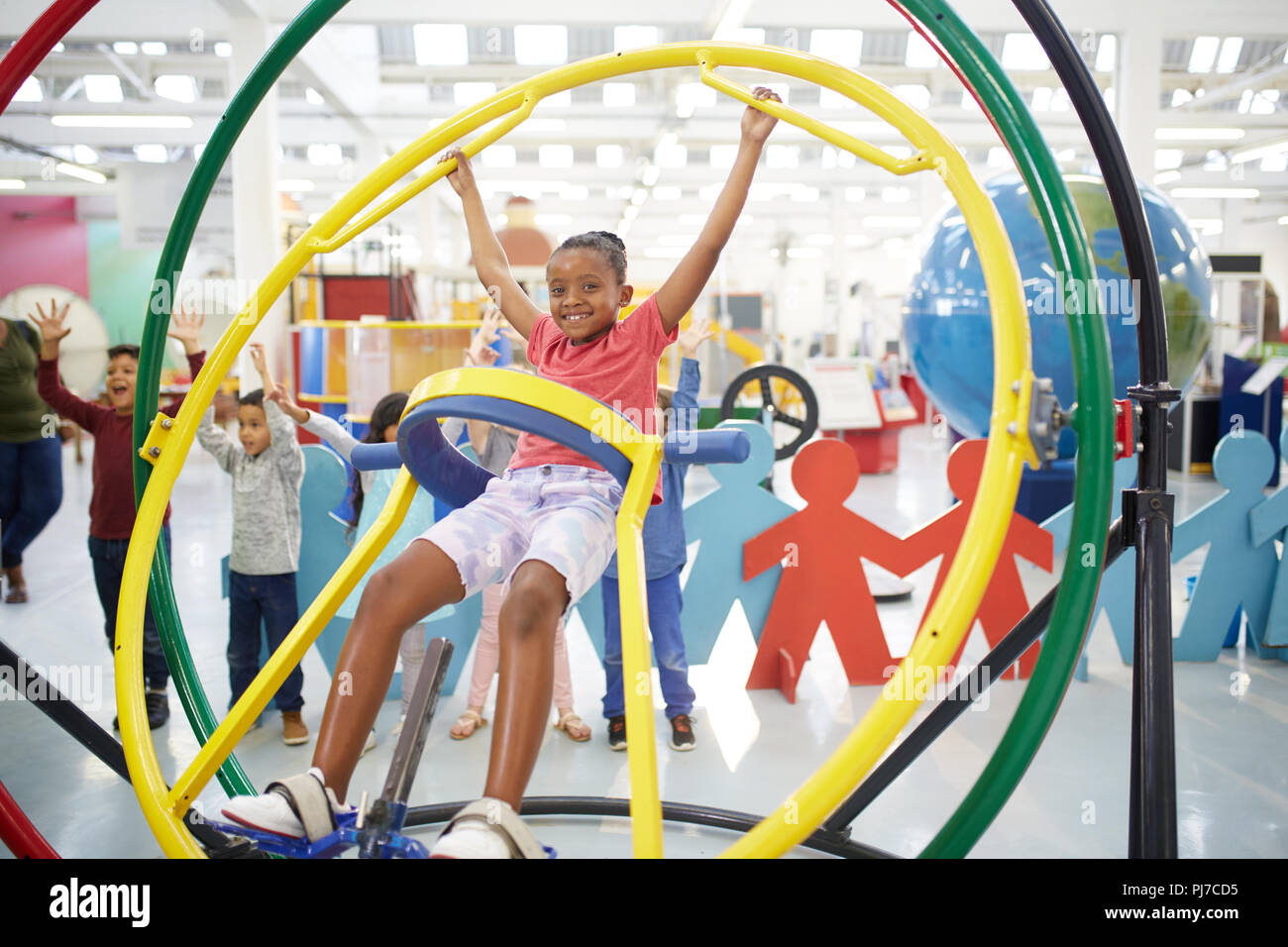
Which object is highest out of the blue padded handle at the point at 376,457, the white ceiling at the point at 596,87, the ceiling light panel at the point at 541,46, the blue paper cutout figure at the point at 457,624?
the ceiling light panel at the point at 541,46

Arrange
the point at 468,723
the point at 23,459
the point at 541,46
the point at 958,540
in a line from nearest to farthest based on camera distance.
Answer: the point at 468,723, the point at 958,540, the point at 23,459, the point at 541,46

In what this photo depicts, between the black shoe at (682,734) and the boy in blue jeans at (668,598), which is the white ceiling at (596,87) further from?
the black shoe at (682,734)

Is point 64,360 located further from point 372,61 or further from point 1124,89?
point 1124,89

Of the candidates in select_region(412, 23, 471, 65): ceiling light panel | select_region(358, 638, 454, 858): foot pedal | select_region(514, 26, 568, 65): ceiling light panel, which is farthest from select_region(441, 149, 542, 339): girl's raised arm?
select_region(412, 23, 471, 65): ceiling light panel

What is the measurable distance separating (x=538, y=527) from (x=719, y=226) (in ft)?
2.65

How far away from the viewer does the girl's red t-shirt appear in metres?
2.29

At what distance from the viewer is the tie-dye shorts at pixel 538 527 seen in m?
2.02

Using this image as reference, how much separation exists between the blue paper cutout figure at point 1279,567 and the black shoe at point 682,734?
2.69 metres

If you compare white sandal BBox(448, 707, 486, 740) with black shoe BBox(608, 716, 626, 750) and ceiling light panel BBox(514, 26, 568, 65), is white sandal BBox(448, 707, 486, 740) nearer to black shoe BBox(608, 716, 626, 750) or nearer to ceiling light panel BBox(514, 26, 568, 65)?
black shoe BBox(608, 716, 626, 750)

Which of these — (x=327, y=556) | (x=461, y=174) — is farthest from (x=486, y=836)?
(x=327, y=556)

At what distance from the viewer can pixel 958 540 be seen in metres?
4.22

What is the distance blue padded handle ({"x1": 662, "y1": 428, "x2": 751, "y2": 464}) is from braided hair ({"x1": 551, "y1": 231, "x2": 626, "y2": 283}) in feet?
1.62

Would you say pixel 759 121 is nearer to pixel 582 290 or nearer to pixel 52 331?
pixel 582 290

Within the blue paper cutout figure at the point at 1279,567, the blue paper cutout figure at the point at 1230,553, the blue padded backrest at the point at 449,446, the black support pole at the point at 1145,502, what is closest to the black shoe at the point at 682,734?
the blue padded backrest at the point at 449,446
